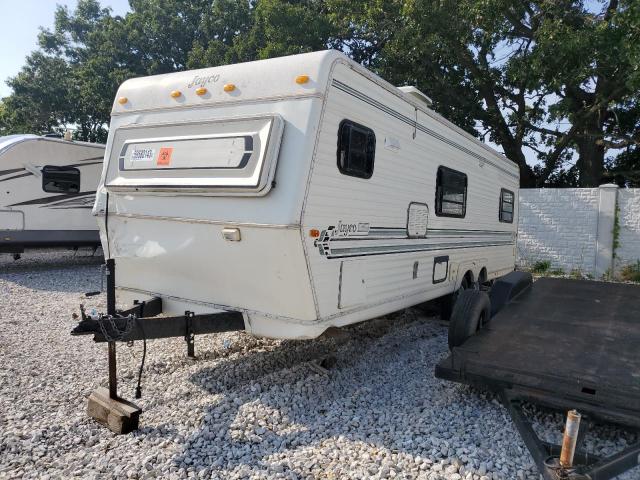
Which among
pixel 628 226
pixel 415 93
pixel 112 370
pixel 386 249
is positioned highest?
pixel 415 93

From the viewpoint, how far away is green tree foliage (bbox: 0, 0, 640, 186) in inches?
485

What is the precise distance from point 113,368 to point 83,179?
8.40 meters

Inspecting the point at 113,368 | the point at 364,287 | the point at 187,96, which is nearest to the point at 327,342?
the point at 364,287

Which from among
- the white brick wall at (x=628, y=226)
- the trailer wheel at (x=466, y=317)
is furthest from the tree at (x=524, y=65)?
the trailer wheel at (x=466, y=317)

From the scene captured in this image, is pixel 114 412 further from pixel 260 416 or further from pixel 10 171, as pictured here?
pixel 10 171

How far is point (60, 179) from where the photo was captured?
1049cm

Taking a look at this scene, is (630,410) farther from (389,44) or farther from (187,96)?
(389,44)

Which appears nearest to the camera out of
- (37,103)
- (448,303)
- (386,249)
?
(386,249)

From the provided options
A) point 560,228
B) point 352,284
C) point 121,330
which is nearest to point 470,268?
point 352,284

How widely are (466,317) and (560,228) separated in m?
9.28

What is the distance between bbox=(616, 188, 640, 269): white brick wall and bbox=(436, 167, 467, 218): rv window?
714 cm

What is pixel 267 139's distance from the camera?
3766 mm

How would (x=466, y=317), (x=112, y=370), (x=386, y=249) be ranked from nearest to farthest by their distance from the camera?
(x=112, y=370) < (x=466, y=317) < (x=386, y=249)

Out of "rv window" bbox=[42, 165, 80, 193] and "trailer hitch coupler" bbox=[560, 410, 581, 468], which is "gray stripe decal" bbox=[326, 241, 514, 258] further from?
"rv window" bbox=[42, 165, 80, 193]
